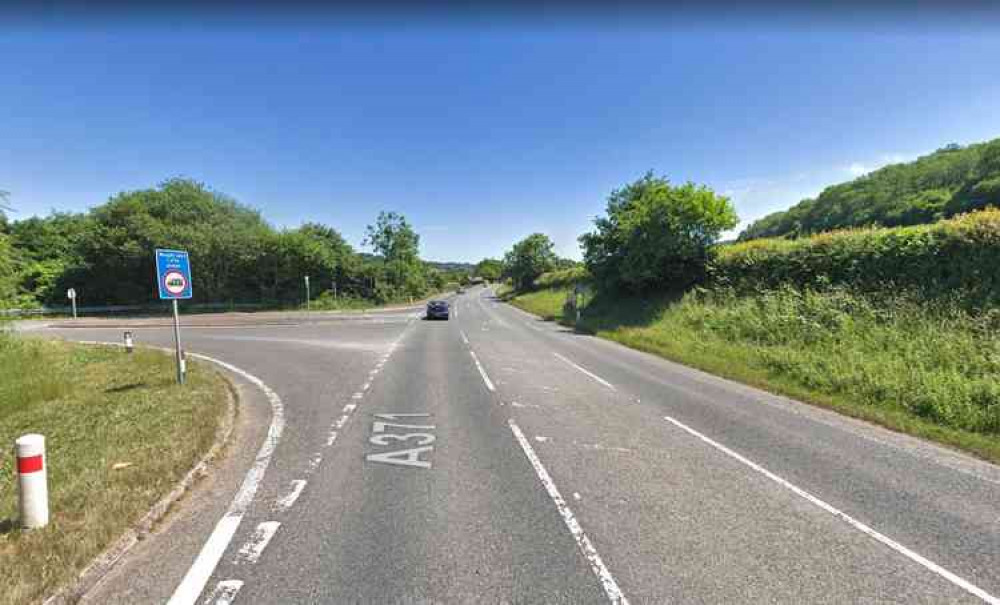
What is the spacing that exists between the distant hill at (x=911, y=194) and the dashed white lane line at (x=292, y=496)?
1641 inches

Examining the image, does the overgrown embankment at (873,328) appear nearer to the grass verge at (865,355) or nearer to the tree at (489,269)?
the grass verge at (865,355)

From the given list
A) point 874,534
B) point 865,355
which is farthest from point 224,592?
point 865,355

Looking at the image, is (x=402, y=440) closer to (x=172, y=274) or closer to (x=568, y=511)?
(x=568, y=511)

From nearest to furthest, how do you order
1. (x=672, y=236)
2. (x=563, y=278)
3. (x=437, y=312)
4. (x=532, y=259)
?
(x=672, y=236)
(x=437, y=312)
(x=563, y=278)
(x=532, y=259)

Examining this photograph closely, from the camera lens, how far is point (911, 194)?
53.6 metres

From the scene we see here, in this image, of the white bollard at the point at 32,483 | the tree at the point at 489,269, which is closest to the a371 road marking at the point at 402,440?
the white bollard at the point at 32,483

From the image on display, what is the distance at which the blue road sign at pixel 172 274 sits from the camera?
294 inches

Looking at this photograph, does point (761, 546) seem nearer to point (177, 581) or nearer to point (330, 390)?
point (177, 581)

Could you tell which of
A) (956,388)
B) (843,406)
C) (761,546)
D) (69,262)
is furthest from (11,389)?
(69,262)

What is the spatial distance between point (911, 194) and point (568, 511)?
261ft

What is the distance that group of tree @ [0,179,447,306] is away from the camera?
34062 millimetres

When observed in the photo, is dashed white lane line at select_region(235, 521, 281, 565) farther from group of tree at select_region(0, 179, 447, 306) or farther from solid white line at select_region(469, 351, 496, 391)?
group of tree at select_region(0, 179, 447, 306)

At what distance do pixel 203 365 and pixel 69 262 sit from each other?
139ft

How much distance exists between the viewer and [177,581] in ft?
8.51
